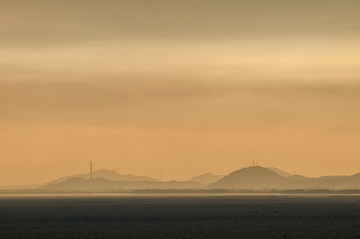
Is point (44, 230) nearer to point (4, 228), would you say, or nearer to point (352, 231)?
point (4, 228)

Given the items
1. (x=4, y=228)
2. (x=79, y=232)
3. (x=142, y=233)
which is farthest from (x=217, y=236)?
(x=4, y=228)

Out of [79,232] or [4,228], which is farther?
[4,228]

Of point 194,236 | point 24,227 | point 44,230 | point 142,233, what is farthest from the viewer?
point 24,227

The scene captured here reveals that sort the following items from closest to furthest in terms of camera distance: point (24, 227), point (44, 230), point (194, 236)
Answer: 1. point (194, 236)
2. point (44, 230)
3. point (24, 227)

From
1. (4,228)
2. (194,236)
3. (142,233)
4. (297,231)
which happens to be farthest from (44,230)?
(297,231)

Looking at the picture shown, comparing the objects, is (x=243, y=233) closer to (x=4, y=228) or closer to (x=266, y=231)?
(x=266, y=231)

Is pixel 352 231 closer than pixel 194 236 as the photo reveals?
No

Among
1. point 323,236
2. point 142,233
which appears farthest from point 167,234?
point 323,236

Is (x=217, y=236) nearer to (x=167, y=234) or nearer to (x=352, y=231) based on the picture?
Answer: (x=167, y=234)
